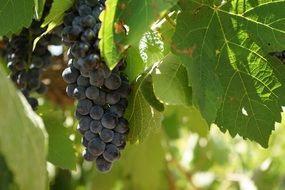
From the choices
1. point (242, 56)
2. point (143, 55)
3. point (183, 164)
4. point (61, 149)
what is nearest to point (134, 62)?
point (143, 55)

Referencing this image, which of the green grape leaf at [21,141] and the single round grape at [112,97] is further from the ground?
the green grape leaf at [21,141]

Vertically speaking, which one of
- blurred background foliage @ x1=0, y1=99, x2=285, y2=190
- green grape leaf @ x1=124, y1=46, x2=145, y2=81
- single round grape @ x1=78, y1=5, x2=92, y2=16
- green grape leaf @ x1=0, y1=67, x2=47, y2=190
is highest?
→ green grape leaf @ x1=0, y1=67, x2=47, y2=190

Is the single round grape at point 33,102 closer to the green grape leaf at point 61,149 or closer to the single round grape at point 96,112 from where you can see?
the green grape leaf at point 61,149

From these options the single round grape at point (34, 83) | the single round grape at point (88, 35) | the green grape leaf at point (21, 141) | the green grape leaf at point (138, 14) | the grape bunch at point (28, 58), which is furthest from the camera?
the single round grape at point (34, 83)

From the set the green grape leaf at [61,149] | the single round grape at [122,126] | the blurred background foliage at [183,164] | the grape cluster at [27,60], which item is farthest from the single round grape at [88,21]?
the blurred background foliage at [183,164]

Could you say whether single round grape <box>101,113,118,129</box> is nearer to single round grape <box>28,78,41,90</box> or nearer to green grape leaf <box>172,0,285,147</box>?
green grape leaf <box>172,0,285,147</box>

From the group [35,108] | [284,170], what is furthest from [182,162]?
[35,108]

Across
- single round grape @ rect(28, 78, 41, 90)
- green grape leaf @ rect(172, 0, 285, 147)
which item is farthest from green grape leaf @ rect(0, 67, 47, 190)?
single round grape @ rect(28, 78, 41, 90)
